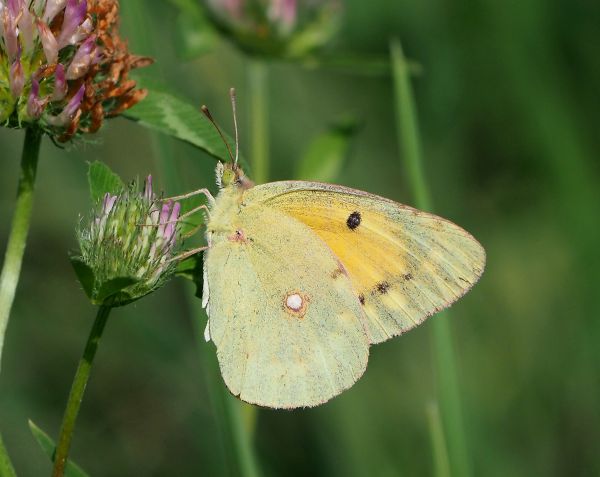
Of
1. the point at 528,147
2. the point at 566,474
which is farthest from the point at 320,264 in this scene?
the point at 528,147

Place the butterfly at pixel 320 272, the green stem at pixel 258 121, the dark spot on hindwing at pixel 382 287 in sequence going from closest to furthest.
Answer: the butterfly at pixel 320 272 → the dark spot on hindwing at pixel 382 287 → the green stem at pixel 258 121

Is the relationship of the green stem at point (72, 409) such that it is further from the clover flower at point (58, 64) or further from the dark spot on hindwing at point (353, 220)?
the dark spot on hindwing at point (353, 220)

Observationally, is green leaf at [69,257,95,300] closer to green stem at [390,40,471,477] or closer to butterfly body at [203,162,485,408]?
butterfly body at [203,162,485,408]

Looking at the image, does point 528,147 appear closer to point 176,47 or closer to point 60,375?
point 176,47

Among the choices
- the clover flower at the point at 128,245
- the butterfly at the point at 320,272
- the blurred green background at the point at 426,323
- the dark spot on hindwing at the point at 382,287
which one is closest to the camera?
the clover flower at the point at 128,245

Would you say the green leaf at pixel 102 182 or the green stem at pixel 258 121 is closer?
the green leaf at pixel 102 182

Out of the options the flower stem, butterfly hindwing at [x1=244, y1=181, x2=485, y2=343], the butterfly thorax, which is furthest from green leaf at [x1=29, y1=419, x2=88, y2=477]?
butterfly hindwing at [x1=244, y1=181, x2=485, y2=343]

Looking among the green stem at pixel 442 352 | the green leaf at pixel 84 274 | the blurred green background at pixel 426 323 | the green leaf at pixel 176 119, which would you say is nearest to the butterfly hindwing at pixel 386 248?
the green stem at pixel 442 352

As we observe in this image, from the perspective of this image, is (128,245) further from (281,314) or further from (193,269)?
(281,314)
